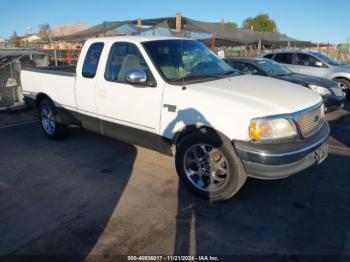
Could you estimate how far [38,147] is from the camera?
5.99 metres

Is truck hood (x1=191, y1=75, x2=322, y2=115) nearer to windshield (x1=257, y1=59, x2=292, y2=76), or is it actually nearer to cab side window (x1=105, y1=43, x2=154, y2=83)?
cab side window (x1=105, y1=43, x2=154, y2=83)

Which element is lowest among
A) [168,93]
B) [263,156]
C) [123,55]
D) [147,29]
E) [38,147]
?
[38,147]

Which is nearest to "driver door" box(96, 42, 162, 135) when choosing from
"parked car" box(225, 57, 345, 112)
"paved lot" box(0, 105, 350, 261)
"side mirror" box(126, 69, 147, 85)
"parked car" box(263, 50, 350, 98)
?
"side mirror" box(126, 69, 147, 85)

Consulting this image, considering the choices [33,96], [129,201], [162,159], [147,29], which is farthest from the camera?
[147,29]

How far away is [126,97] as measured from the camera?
14.4 ft

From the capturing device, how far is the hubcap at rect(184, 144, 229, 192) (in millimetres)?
3662

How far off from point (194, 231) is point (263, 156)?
3.46 feet

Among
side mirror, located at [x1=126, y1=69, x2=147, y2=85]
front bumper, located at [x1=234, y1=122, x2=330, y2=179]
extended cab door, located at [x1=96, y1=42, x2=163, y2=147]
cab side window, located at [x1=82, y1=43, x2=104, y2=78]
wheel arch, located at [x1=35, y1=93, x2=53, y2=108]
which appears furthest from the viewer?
wheel arch, located at [x1=35, y1=93, x2=53, y2=108]

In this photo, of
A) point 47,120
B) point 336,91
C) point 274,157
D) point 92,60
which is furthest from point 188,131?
point 336,91

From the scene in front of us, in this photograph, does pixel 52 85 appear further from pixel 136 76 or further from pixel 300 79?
pixel 300 79

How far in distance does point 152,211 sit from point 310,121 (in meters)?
2.15

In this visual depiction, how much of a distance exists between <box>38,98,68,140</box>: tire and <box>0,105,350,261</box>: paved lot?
2.94 ft

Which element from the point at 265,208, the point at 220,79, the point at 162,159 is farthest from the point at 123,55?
the point at 265,208

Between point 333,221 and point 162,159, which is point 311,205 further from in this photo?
point 162,159
